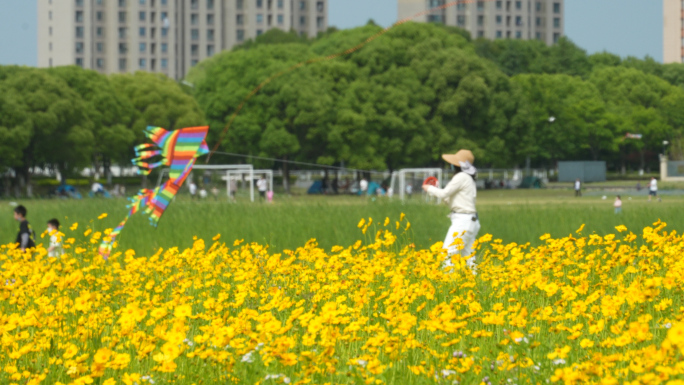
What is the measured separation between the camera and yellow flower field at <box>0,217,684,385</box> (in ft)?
12.3

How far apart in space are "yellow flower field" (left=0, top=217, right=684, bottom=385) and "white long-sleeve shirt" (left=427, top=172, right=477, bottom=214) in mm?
1648

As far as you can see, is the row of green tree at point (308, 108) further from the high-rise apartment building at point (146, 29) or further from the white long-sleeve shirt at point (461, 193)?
the high-rise apartment building at point (146, 29)

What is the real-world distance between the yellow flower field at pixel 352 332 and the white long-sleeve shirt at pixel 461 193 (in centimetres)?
165

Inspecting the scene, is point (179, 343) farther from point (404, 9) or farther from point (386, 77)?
point (404, 9)

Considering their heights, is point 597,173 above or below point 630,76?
below

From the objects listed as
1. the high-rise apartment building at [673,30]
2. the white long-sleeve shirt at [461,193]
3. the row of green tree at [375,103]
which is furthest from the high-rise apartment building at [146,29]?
the white long-sleeve shirt at [461,193]

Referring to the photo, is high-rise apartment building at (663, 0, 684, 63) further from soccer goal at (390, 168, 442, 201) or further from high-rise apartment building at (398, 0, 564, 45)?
soccer goal at (390, 168, 442, 201)

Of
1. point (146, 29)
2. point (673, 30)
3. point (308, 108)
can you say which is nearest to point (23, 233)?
point (308, 108)

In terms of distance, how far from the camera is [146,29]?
12294 centimetres

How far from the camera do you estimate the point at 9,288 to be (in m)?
5.85

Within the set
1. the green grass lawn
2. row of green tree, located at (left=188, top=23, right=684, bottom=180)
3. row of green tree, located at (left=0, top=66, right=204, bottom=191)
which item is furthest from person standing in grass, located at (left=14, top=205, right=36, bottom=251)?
row of green tree, located at (left=188, top=23, right=684, bottom=180)

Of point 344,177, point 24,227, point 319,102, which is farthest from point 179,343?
point 344,177

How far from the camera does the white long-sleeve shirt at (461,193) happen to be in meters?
9.01

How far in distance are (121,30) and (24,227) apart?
116293mm
